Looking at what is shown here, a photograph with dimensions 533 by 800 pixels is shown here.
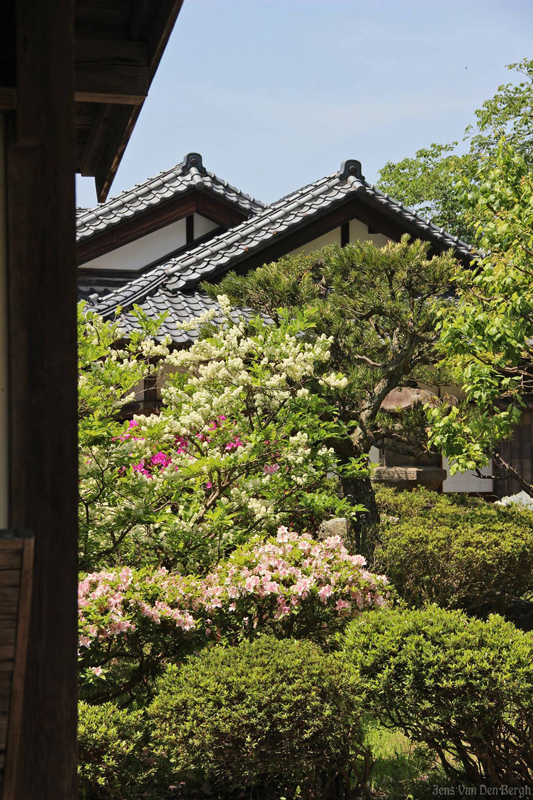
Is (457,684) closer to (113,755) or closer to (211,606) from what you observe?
(211,606)

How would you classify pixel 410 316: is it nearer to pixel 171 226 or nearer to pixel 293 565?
pixel 293 565

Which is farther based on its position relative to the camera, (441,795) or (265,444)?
(265,444)

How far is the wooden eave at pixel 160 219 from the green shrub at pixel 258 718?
39.3 ft

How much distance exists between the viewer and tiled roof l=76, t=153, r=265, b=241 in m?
15.1

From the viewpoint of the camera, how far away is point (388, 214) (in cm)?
1341

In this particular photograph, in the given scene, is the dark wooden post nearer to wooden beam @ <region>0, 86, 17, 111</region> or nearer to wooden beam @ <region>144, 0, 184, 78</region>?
wooden beam @ <region>0, 86, 17, 111</region>

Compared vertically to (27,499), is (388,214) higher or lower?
higher

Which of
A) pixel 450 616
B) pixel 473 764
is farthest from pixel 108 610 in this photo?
pixel 473 764

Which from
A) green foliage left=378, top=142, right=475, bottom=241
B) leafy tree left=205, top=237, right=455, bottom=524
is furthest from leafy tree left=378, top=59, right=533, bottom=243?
leafy tree left=205, top=237, right=455, bottom=524

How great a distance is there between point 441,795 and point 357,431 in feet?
14.4

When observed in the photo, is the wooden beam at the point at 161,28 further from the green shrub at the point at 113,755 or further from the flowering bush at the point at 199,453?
the green shrub at the point at 113,755

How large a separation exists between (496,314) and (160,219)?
978 cm

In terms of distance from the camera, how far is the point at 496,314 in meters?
7.07

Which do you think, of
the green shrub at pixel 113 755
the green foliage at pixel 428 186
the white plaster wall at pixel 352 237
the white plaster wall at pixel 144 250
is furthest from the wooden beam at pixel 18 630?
the green foliage at pixel 428 186
